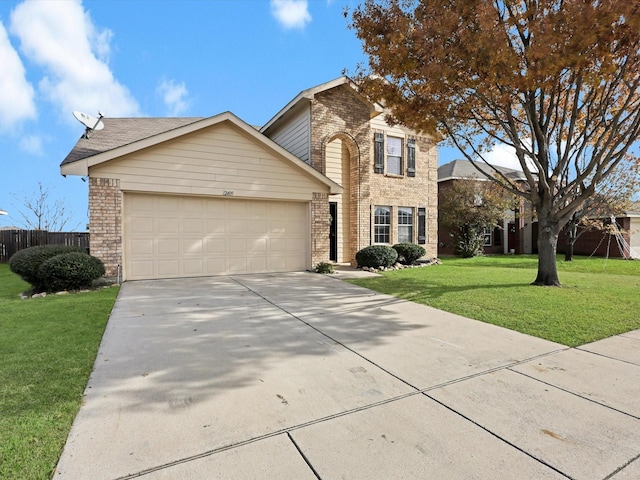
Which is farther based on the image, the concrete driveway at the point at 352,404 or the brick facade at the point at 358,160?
the brick facade at the point at 358,160

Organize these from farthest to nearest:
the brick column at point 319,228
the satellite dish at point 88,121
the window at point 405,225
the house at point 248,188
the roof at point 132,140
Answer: the window at point 405,225 → the brick column at point 319,228 → the satellite dish at point 88,121 → the house at point 248,188 → the roof at point 132,140

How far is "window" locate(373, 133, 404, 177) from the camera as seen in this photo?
46.4 feet

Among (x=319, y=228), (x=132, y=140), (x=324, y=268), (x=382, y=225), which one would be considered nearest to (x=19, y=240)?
(x=132, y=140)

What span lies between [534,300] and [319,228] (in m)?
6.56

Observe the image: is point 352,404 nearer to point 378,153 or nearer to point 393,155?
point 378,153

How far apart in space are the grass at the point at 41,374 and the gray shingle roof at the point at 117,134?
434cm

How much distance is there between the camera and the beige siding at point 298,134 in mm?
13008

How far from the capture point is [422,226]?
15273 mm

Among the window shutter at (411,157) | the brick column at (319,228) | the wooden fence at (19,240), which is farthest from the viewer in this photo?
the wooden fence at (19,240)

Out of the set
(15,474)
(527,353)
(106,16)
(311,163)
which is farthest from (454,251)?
(15,474)

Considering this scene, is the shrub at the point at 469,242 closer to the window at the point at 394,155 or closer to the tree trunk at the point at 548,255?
the window at the point at 394,155

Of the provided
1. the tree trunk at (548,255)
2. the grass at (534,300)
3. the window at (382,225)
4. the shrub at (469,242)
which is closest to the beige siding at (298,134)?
the window at (382,225)

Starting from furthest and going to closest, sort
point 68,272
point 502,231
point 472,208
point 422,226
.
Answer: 1. point 502,231
2. point 472,208
3. point 422,226
4. point 68,272

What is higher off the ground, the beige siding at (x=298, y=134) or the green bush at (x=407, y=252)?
the beige siding at (x=298, y=134)
